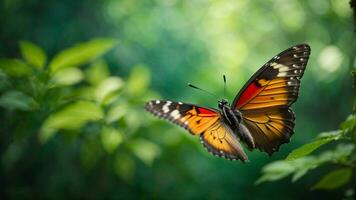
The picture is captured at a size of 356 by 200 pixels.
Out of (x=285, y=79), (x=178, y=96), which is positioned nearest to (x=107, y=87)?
(x=285, y=79)

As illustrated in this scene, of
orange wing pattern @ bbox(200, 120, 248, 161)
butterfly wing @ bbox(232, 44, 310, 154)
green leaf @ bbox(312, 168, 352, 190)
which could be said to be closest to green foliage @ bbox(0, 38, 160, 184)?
orange wing pattern @ bbox(200, 120, 248, 161)

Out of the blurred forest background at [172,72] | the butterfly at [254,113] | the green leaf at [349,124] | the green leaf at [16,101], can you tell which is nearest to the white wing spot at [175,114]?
the butterfly at [254,113]

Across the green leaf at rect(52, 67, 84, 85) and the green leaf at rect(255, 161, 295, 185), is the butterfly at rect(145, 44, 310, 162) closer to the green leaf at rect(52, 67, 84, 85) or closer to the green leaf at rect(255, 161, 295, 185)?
the green leaf at rect(255, 161, 295, 185)

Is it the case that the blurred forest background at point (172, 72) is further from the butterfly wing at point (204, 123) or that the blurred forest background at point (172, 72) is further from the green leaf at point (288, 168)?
the green leaf at point (288, 168)

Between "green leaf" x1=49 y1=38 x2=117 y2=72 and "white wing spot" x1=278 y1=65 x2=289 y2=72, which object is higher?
"green leaf" x1=49 y1=38 x2=117 y2=72

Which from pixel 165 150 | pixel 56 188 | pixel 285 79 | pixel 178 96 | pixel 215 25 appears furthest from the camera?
pixel 215 25

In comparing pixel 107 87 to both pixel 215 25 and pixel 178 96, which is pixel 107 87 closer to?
pixel 178 96
